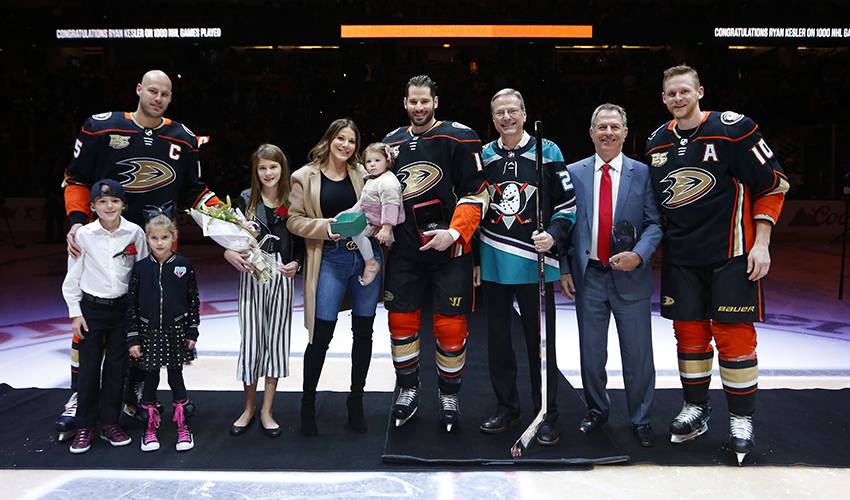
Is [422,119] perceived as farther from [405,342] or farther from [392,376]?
[392,376]

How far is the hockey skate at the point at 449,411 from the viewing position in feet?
11.6

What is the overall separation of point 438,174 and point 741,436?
188 cm

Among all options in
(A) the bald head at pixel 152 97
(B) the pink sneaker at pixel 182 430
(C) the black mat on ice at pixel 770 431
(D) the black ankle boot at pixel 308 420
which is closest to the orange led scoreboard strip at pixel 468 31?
(A) the bald head at pixel 152 97

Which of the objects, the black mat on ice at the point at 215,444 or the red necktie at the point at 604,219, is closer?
the black mat on ice at the point at 215,444

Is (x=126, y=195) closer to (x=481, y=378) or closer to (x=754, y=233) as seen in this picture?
(x=481, y=378)

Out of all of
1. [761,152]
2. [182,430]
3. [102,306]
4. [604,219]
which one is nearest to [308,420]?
[182,430]

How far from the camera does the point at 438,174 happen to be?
348cm

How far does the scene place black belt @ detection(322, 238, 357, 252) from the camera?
3465 millimetres

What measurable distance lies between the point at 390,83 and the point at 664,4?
22.1ft

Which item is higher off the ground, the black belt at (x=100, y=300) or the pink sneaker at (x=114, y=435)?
the black belt at (x=100, y=300)

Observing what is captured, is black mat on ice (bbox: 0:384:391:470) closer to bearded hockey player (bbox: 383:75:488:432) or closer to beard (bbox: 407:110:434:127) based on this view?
bearded hockey player (bbox: 383:75:488:432)

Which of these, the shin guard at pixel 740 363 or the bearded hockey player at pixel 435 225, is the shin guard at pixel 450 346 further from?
the shin guard at pixel 740 363

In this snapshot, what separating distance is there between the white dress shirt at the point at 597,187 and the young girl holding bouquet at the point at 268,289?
1515mm

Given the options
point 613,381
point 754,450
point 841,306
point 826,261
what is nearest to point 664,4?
point 826,261
